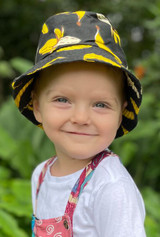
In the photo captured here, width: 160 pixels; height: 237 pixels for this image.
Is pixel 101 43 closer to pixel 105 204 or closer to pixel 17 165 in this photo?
pixel 105 204

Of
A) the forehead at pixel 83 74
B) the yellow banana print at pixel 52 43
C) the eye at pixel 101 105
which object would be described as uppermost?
the yellow banana print at pixel 52 43

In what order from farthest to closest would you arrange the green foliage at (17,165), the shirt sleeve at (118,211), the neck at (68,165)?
1. the green foliage at (17,165)
2. the neck at (68,165)
3. the shirt sleeve at (118,211)

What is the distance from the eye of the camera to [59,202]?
1.30m

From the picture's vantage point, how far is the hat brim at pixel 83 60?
3.74ft

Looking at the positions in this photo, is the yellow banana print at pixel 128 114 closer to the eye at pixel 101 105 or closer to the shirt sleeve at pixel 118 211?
the eye at pixel 101 105

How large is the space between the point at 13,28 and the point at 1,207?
7621mm

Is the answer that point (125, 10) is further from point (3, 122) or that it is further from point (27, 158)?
point (27, 158)

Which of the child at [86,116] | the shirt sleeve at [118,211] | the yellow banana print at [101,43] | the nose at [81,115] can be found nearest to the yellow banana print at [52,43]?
the child at [86,116]

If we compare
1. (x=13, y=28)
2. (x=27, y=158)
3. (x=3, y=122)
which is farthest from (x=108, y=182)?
(x=13, y=28)

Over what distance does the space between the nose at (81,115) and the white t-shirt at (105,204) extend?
18 cm

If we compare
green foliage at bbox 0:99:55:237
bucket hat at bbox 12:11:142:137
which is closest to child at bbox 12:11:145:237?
bucket hat at bbox 12:11:142:137

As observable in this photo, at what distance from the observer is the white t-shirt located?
1.09m

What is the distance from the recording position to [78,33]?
1.22 metres

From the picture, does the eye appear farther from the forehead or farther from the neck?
the neck
